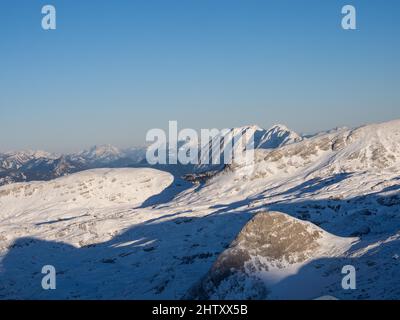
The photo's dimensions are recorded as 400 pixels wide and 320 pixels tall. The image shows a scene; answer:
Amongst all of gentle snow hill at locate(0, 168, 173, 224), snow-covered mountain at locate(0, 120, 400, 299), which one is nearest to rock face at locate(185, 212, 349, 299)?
snow-covered mountain at locate(0, 120, 400, 299)

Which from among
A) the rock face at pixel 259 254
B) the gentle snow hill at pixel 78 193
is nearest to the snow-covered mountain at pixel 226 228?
the rock face at pixel 259 254

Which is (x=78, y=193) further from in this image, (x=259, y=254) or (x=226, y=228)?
(x=259, y=254)

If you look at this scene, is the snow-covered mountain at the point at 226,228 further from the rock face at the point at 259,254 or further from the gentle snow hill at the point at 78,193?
the gentle snow hill at the point at 78,193

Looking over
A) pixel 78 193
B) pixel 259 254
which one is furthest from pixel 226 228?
pixel 78 193

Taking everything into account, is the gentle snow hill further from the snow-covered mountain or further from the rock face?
the rock face

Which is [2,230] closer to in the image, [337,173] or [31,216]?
[31,216]

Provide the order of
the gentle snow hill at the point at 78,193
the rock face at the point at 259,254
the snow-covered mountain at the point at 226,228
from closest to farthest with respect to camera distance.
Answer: the rock face at the point at 259,254 → the snow-covered mountain at the point at 226,228 → the gentle snow hill at the point at 78,193
